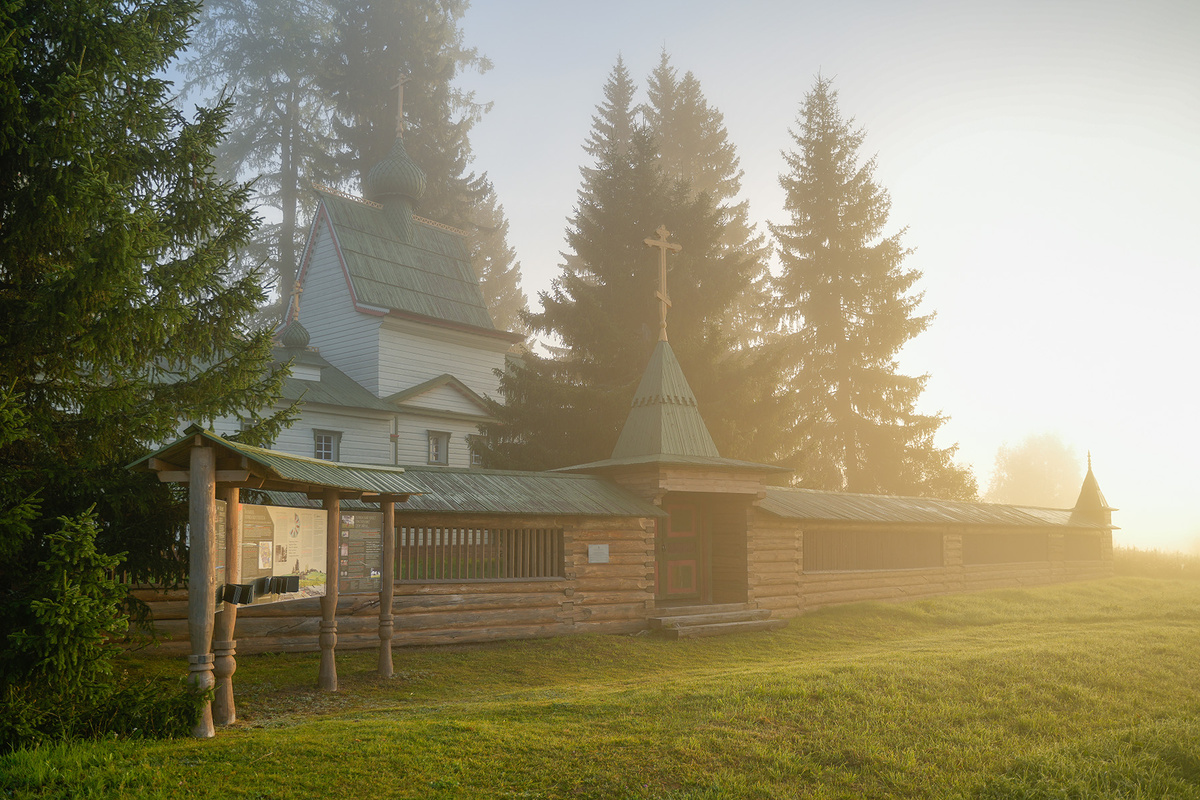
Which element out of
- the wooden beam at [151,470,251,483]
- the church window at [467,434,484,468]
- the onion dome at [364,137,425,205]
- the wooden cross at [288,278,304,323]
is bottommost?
the wooden beam at [151,470,251,483]

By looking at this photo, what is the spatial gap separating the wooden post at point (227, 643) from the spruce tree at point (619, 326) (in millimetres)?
17950

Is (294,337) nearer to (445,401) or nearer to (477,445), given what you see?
(445,401)

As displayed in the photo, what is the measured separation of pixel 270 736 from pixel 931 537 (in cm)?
2134

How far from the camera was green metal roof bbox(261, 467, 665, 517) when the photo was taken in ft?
49.1

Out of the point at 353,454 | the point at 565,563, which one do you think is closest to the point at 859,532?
the point at 565,563

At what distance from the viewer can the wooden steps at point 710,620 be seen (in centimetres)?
1672

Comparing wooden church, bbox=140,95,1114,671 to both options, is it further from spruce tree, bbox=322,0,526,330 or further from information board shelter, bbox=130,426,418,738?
spruce tree, bbox=322,0,526,330

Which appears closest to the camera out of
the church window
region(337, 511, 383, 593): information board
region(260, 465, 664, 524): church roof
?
region(337, 511, 383, 593): information board

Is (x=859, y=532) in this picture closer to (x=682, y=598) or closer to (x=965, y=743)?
(x=682, y=598)

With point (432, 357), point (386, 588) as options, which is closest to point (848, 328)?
point (432, 357)

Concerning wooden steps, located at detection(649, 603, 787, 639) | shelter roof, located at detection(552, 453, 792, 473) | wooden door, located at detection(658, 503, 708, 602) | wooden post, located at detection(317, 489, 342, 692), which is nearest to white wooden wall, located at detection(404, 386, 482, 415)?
shelter roof, located at detection(552, 453, 792, 473)

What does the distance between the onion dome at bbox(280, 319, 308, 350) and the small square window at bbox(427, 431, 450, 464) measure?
18.3 feet

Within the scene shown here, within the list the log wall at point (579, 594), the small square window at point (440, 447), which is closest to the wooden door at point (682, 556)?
the log wall at point (579, 594)

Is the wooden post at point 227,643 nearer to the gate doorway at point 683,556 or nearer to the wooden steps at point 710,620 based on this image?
the wooden steps at point 710,620
